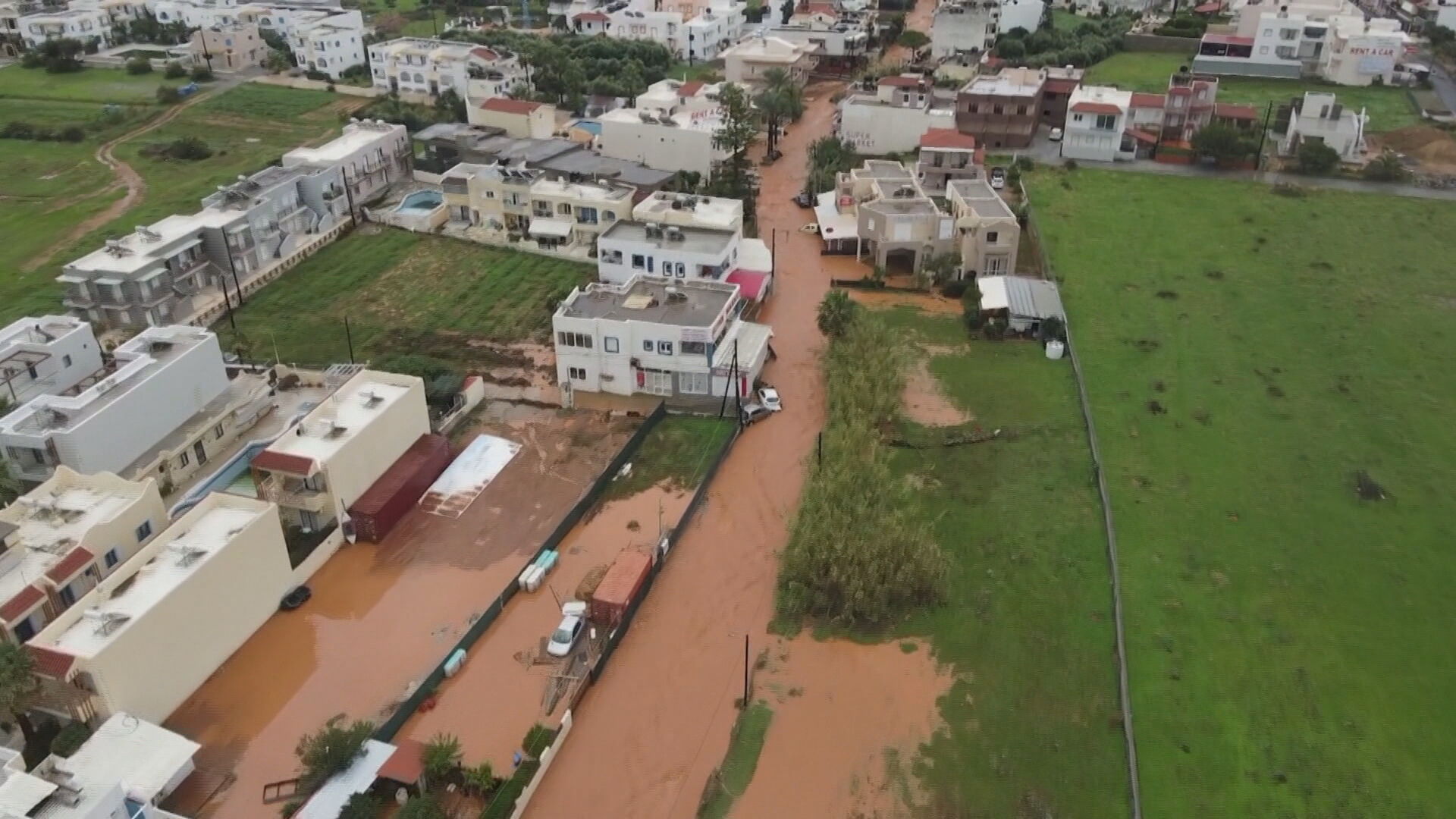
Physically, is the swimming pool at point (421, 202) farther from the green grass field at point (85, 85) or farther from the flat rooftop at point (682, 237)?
the green grass field at point (85, 85)

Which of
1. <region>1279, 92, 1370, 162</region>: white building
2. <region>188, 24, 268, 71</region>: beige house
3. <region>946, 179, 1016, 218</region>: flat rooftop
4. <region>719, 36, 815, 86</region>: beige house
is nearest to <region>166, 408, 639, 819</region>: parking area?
<region>946, 179, 1016, 218</region>: flat rooftop

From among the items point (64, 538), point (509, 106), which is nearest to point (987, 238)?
point (509, 106)

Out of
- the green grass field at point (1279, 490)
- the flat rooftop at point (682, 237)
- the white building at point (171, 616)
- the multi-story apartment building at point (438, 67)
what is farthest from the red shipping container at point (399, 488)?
the multi-story apartment building at point (438, 67)

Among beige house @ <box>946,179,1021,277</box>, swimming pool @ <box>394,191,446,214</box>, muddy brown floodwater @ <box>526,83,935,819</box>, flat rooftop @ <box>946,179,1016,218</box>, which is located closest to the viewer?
muddy brown floodwater @ <box>526,83,935,819</box>

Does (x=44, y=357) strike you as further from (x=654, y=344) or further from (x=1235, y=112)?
(x=1235, y=112)

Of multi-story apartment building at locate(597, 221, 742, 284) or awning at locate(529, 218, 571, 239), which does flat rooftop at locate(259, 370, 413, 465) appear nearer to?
multi-story apartment building at locate(597, 221, 742, 284)

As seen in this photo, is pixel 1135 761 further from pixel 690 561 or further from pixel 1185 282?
pixel 1185 282
